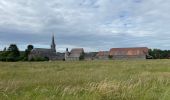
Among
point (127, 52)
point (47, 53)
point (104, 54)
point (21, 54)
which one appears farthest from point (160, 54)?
point (21, 54)

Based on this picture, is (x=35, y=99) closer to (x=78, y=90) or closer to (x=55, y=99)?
(x=55, y=99)

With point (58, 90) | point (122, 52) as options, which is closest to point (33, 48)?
point (122, 52)

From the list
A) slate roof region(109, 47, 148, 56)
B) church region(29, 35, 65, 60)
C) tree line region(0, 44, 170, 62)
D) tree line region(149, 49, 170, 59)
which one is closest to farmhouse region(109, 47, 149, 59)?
slate roof region(109, 47, 148, 56)

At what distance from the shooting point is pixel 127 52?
5714 inches

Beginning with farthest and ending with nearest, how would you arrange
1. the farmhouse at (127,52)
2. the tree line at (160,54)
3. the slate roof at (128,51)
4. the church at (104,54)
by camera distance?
the slate roof at (128,51) < the farmhouse at (127,52) < the church at (104,54) < the tree line at (160,54)

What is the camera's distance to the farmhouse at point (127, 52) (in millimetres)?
138125

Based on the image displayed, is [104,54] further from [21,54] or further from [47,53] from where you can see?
[21,54]

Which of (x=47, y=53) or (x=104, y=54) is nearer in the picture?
(x=47, y=53)

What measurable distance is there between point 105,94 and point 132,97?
0.67 meters

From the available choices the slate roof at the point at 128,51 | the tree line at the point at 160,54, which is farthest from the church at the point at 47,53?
the tree line at the point at 160,54

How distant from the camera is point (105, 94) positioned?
755 centimetres

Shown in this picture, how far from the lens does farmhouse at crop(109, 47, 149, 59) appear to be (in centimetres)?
13812

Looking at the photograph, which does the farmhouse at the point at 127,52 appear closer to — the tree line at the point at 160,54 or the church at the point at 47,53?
the tree line at the point at 160,54

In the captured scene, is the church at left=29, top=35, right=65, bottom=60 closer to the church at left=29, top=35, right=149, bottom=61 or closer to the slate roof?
the church at left=29, top=35, right=149, bottom=61
